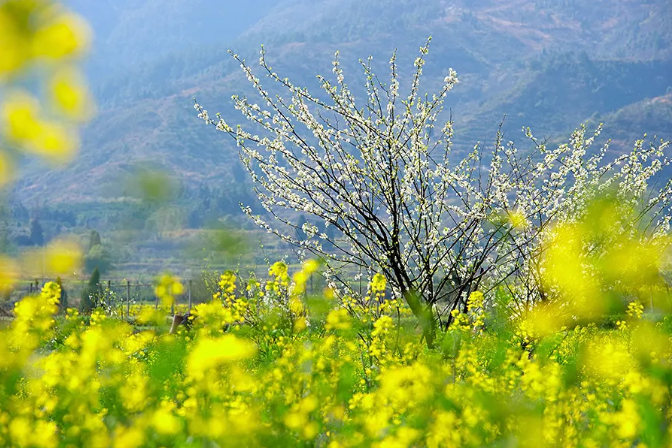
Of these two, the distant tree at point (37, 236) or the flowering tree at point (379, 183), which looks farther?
the flowering tree at point (379, 183)

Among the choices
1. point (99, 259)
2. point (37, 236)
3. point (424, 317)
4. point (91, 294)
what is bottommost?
point (99, 259)

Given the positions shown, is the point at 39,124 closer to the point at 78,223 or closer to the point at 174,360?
the point at 174,360

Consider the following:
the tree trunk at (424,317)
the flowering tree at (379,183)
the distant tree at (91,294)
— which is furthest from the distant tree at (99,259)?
the distant tree at (91,294)

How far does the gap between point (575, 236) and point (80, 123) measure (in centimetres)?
685

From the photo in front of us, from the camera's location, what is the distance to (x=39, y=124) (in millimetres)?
1626

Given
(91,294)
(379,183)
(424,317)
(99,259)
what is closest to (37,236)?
(379,183)

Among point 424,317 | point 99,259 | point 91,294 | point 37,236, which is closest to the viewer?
point 99,259

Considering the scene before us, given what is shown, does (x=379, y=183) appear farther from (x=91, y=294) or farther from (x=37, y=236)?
(x=91, y=294)

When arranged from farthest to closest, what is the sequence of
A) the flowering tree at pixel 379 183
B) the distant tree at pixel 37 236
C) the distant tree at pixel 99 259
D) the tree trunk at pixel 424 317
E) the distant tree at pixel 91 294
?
the distant tree at pixel 91 294 → the flowering tree at pixel 379 183 → the tree trunk at pixel 424 317 → the distant tree at pixel 37 236 → the distant tree at pixel 99 259

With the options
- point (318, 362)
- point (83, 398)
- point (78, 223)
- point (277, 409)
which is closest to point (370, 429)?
point (277, 409)

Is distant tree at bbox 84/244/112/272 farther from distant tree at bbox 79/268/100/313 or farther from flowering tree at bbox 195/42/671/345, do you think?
distant tree at bbox 79/268/100/313

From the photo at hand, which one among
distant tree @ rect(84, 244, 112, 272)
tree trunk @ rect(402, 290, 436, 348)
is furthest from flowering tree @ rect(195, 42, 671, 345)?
distant tree @ rect(84, 244, 112, 272)

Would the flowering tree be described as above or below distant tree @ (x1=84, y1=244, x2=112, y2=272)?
above

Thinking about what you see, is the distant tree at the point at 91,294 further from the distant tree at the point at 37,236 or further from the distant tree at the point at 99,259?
the distant tree at the point at 99,259
